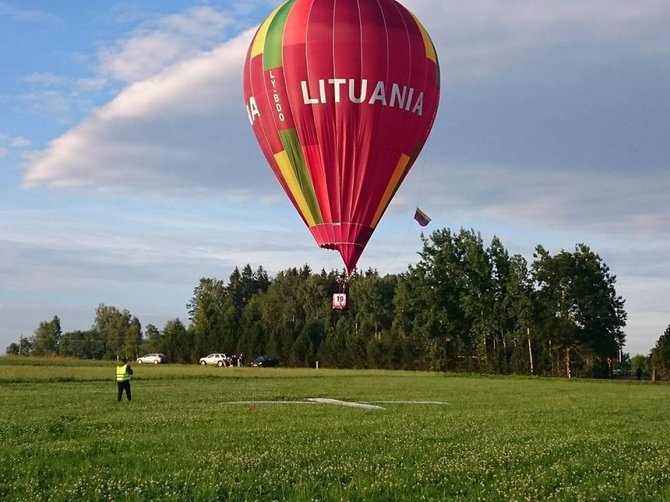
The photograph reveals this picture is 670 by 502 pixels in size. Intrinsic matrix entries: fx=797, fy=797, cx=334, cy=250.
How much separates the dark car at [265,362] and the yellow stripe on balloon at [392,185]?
222 feet

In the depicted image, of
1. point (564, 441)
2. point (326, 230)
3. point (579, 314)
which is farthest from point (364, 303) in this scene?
point (564, 441)

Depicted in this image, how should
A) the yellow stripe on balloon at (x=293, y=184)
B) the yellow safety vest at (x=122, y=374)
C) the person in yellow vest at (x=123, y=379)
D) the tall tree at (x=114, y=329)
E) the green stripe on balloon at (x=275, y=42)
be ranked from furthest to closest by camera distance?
the tall tree at (x=114, y=329)
the yellow stripe on balloon at (x=293, y=184)
the green stripe on balloon at (x=275, y=42)
the yellow safety vest at (x=122, y=374)
the person in yellow vest at (x=123, y=379)

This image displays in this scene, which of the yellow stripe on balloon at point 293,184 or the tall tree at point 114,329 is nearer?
the yellow stripe on balloon at point 293,184

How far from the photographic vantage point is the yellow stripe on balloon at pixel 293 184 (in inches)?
1323

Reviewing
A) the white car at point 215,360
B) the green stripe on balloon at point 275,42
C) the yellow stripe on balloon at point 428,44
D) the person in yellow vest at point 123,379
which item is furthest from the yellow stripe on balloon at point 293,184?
the white car at point 215,360

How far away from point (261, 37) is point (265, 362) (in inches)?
2770

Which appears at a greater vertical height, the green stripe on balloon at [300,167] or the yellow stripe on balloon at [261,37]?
the yellow stripe on balloon at [261,37]

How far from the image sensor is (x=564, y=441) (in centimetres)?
1491

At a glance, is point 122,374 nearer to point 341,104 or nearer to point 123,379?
point 123,379

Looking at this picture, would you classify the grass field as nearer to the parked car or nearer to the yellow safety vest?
the yellow safety vest

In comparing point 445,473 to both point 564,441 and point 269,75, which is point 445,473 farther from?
point 269,75

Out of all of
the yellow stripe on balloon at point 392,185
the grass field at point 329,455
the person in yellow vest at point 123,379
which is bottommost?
the grass field at point 329,455

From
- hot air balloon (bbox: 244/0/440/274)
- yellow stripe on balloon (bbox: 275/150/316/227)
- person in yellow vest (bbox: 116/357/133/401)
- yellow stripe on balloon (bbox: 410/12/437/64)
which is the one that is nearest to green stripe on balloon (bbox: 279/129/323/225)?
hot air balloon (bbox: 244/0/440/274)

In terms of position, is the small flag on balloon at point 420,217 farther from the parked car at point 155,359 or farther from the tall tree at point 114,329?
the tall tree at point 114,329
